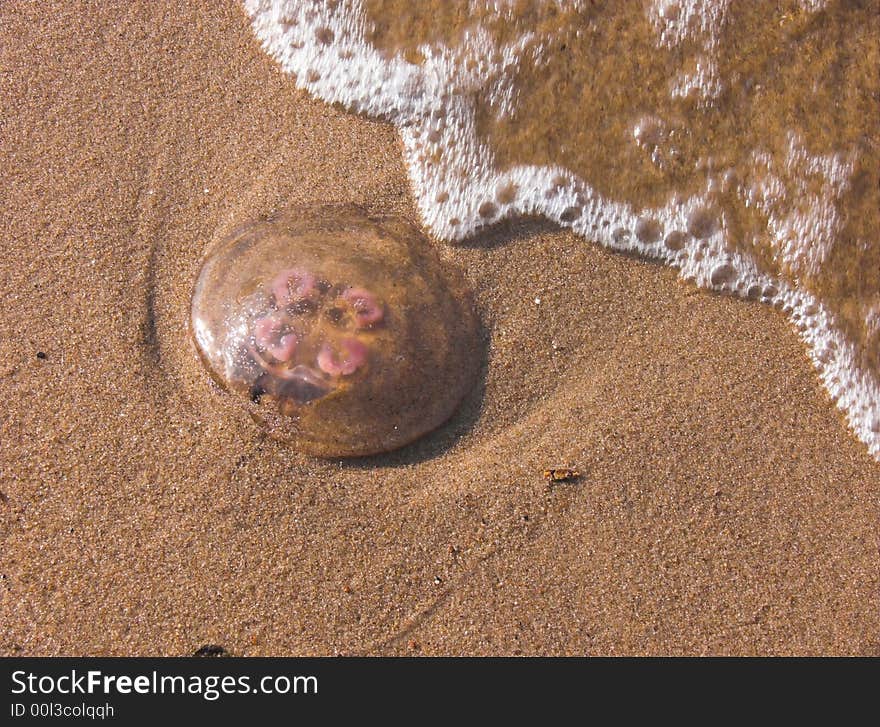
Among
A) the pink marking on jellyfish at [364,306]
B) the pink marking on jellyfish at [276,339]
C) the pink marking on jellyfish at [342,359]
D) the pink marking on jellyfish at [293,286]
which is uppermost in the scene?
the pink marking on jellyfish at [293,286]

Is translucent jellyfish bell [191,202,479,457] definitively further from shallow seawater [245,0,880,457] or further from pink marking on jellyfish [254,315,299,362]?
shallow seawater [245,0,880,457]

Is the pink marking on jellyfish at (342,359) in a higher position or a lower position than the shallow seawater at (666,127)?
lower

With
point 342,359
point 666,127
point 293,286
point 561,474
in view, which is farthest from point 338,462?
point 666,127

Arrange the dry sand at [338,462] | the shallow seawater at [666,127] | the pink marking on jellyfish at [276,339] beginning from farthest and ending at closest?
the shallow seawater at [666,127] → the pink marking on jellyfish at [276,339] → the dry sand at [338,462]

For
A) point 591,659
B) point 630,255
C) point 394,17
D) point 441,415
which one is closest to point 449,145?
point 394,17

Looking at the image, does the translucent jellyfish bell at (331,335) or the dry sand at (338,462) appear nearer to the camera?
the dry sand at (338,462)

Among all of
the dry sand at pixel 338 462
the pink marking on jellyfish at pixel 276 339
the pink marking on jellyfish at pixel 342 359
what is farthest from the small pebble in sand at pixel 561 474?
the pink marking on jellyfish at pixel 276 339

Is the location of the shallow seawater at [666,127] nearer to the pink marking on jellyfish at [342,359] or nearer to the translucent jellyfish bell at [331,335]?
the translucent jellyfish bell at [331,335]

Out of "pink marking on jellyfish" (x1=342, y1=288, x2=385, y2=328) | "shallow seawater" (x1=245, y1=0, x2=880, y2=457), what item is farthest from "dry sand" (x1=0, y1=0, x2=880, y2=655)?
"pink marking on jellyfish" (x1=342, y1=288, x2=385, y2=328)

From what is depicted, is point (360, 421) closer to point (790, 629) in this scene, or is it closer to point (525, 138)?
point (525, 138)
